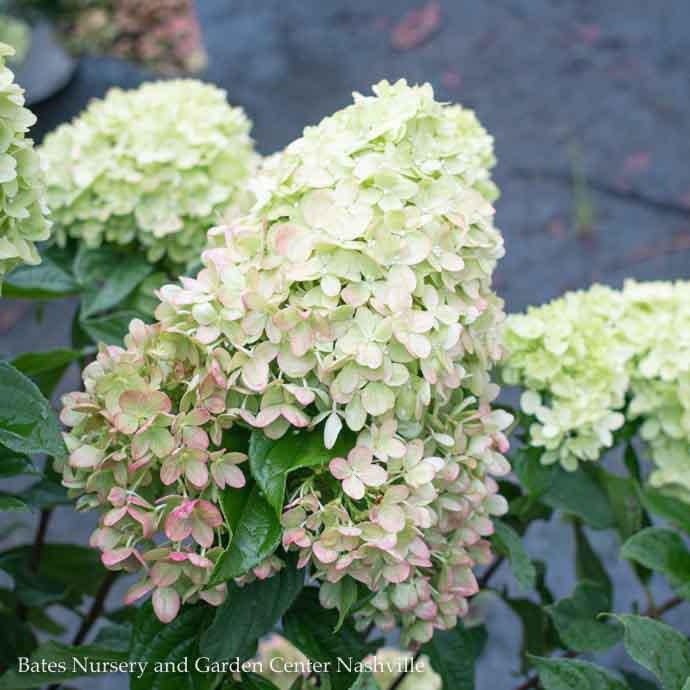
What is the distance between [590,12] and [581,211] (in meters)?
1.32

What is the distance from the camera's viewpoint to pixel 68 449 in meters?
0.82

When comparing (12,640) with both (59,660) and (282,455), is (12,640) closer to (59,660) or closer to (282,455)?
(59,660)

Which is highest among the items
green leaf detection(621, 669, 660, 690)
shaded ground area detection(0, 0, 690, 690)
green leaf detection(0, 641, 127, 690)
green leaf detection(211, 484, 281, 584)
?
green leaf detection(211, 484, 281, 584)

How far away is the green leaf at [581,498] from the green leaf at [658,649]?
24 cm

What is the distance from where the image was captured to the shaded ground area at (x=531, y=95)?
318 centimetres

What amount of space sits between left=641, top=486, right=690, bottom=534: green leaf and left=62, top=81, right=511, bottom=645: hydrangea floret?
24 centimetres

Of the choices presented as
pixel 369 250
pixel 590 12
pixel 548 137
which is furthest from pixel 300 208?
pixel 590 12

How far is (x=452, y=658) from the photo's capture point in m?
1.00

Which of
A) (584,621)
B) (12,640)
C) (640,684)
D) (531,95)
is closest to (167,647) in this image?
(12,640)

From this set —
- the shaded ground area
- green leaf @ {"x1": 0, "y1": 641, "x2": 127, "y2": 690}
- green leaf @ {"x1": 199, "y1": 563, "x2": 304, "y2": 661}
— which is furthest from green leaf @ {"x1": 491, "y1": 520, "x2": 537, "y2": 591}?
the shaded ground area

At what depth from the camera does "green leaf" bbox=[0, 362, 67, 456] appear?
2.60 ft

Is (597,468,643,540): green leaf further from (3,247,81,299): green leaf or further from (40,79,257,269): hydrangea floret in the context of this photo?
(3,247,81,299): green leaf

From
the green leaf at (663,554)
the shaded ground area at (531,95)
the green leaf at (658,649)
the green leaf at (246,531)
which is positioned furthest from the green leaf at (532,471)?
the shaded ground area at (531,95)

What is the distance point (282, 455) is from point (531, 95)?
330 centimetres
